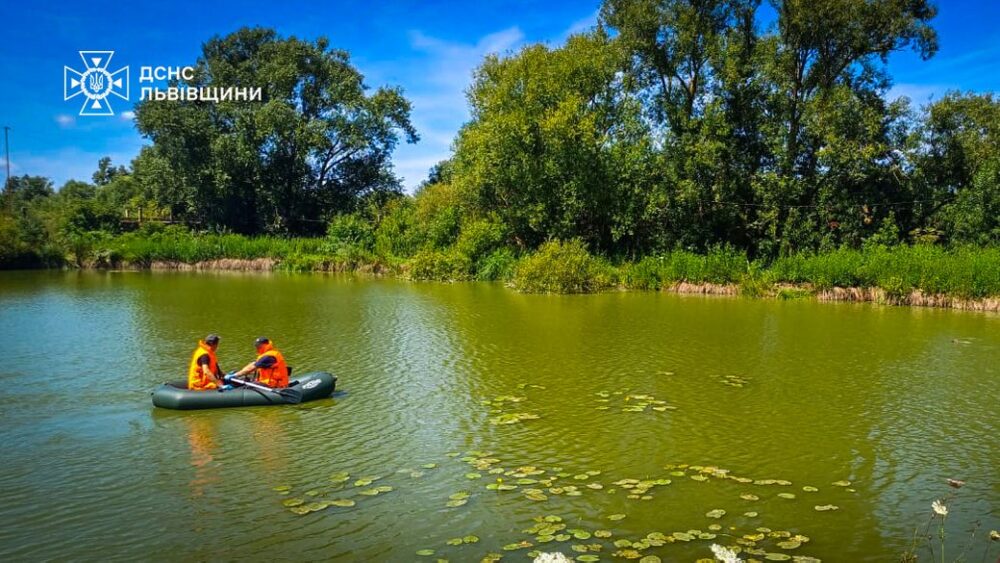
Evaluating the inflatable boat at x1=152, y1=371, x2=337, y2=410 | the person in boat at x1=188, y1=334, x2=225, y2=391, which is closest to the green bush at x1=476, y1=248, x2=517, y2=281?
the inflatable boat at x1=152, y1=371, x2=337, y2=410

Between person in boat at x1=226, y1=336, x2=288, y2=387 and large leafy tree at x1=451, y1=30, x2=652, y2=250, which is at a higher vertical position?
large leafy tree at x1=451, y1=30, x2=652, y2=250

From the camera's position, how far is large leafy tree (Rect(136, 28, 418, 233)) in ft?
157

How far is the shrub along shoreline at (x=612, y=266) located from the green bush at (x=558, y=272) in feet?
0.15

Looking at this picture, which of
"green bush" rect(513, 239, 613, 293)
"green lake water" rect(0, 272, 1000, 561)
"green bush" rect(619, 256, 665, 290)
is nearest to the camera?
"green lake water" rect(0, 272, 1000, 561)

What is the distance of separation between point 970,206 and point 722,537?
32.9 metres

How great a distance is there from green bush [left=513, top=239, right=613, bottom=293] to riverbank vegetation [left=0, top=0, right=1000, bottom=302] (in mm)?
87

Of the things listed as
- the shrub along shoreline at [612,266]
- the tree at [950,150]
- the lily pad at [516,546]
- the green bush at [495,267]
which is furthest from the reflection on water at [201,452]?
the tree at [950,150]

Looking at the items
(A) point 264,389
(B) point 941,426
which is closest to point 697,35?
(B) point 941,426

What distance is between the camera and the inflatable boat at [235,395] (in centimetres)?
1088

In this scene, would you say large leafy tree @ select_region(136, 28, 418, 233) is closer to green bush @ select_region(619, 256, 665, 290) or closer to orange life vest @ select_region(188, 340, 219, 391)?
green bush @ select_region(619, 256, 665, 290)

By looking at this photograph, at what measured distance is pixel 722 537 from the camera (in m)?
6.69

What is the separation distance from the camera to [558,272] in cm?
3012

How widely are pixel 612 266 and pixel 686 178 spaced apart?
20.4 feet

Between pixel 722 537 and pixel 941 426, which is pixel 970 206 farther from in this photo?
pixel 722 537
